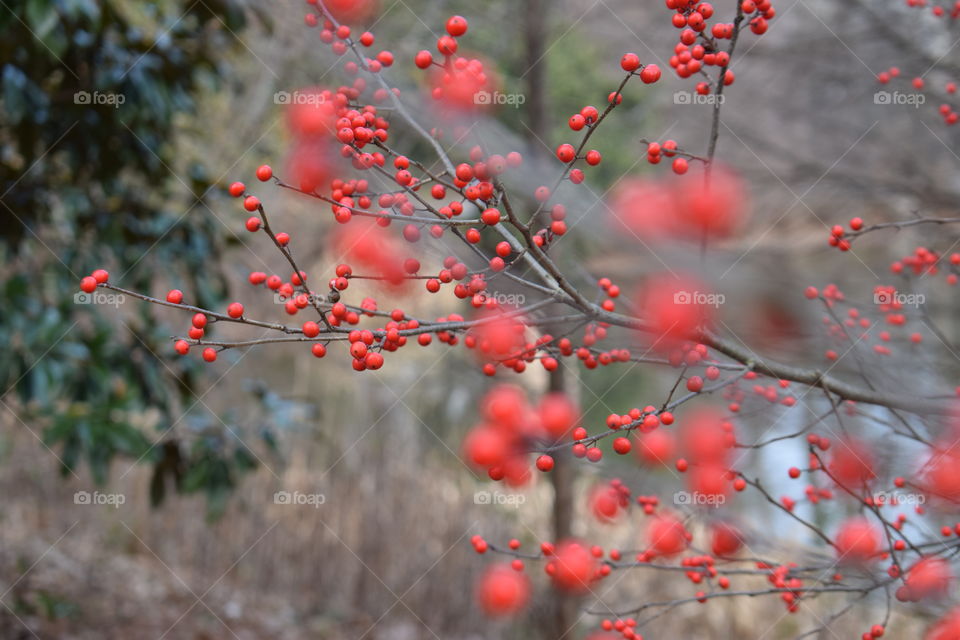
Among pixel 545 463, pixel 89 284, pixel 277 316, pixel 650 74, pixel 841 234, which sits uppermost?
pixel 650 74

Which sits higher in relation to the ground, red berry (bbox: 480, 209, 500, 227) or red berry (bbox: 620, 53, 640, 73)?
red berry (bbox: 620, 53, 640, 73)

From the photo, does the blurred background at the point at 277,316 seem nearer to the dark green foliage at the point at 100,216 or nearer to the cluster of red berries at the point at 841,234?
the dark green foliage at the point at 100,216

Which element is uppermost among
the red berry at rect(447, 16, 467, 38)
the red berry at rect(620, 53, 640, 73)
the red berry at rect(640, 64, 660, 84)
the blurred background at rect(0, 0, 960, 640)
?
the red berry at rect(447, 16, 467, 38)

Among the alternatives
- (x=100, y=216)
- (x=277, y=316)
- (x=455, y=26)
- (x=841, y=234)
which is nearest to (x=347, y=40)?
(x=455, y=26)

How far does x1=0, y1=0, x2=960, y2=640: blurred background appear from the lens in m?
2.33

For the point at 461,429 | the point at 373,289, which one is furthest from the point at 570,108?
the point at 373,289

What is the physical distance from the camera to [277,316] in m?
5.88

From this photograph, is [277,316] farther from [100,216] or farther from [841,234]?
[841,234]

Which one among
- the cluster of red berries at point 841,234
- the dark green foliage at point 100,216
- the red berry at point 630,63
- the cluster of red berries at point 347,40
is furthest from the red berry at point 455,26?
the dark green foliage at point 100,216

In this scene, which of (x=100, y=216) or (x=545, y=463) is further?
(x=100, y=216)

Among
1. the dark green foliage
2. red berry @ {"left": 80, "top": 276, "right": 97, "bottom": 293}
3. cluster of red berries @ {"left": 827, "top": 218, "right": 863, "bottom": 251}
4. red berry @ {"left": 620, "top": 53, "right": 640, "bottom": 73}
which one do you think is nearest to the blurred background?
the dark green foliage

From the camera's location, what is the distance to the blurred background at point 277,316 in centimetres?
233

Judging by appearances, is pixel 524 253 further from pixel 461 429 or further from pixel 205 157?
pixel 205 157

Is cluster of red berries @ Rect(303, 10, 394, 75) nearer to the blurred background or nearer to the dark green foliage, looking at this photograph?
the blurred background
